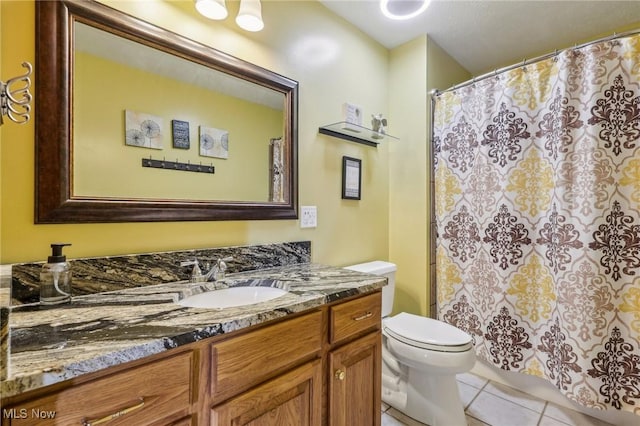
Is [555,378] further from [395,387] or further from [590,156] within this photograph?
[590,156]

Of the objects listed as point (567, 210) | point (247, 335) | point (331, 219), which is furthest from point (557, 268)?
point (247, 335)

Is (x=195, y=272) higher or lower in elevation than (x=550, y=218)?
lower

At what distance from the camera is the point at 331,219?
1.81 m

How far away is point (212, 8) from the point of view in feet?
3.97

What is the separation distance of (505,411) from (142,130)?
7.60ft

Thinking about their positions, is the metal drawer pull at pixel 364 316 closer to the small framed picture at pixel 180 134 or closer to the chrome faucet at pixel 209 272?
the chrome faucet at pixel 209 272

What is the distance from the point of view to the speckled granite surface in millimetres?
882

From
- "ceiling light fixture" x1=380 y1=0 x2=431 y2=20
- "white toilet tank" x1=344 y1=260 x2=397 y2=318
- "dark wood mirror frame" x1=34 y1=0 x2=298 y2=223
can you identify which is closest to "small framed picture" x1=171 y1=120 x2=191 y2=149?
"dark wood mirror frame" x1=34 y1=0 x2=298 y2=223

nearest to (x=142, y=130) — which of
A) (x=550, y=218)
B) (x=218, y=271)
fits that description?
(x=218, y=271)

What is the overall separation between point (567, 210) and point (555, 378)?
0.94 m

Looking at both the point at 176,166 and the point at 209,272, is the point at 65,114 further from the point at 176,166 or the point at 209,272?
the point at 209,272

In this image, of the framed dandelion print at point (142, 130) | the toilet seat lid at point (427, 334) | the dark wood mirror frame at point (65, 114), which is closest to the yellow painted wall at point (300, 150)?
the dark wood mirror frame at point (65, 114)

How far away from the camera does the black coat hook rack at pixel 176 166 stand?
3.75 feet

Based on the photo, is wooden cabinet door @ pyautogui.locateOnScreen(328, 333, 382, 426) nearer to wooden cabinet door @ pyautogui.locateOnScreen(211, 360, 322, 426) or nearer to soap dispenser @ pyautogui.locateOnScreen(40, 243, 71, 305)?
wooden cabinet door @ pyautogui.locateOnScreen(211, 360, 322, 426)
